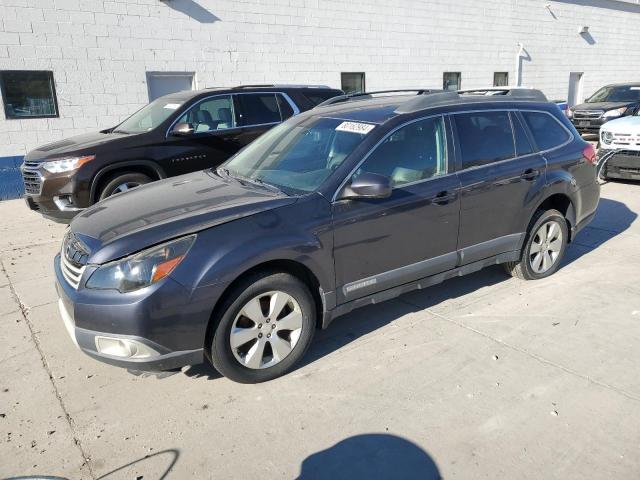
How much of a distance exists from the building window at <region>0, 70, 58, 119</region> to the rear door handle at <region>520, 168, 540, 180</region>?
8.75 meters

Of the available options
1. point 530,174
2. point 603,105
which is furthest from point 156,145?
point 603,105

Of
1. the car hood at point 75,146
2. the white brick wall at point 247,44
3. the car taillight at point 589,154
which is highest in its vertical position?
the white brick wall at point 247,44

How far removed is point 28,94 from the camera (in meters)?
9.52

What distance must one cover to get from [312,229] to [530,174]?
2.32 meters

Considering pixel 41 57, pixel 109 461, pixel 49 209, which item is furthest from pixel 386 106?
pixel 41 57

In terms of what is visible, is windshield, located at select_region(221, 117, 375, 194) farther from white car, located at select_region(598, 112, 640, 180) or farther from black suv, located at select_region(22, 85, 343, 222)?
white car, located at select_region(598, 112, 640, 180)

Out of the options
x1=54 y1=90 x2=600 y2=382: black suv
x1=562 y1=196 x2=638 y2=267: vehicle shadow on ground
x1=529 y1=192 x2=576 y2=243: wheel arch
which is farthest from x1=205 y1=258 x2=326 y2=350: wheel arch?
x1=562 y1=196 x2=638 y2=267: vehicle shadow on ground

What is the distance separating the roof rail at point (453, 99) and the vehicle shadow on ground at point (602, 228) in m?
1.81

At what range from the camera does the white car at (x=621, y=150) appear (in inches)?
343

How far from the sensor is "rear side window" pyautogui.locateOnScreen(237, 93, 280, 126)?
7613 millimetres

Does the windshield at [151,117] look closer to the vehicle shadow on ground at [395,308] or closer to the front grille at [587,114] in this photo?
the vehicle shadow on ground at [395,308]

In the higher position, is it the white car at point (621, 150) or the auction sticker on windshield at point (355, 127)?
the auction sticker on windshield at point (355, 127)

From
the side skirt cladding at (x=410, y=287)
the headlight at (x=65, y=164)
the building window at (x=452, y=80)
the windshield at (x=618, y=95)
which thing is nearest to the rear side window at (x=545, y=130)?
the side skirt cladding at (x=410, y=287)

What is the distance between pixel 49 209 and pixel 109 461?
4533 mm
